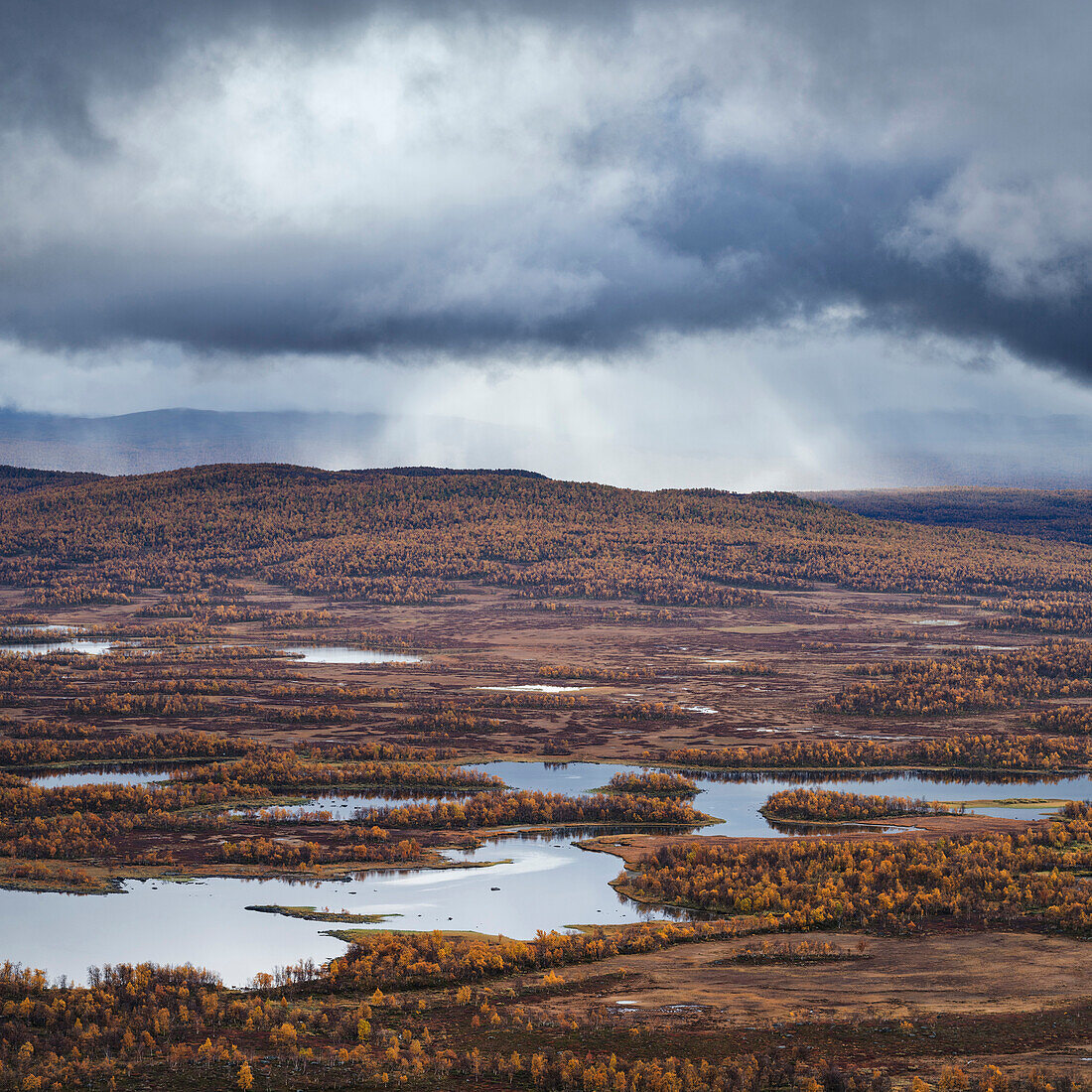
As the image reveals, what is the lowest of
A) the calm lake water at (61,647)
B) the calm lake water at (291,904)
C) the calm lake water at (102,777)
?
the calm lake water at (291,904)

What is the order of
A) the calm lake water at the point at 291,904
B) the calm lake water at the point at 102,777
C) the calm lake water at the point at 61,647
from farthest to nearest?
the calm lake water at the point at 61,647
the calm lake water at the point at 102,777
the calm lake water at the point at 291,904

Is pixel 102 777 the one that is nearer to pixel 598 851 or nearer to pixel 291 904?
pixel 291 904

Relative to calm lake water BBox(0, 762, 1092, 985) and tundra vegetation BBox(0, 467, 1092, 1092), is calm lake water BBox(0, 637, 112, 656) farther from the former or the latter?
calm lake water BBox(0, 762, 1092, 985)

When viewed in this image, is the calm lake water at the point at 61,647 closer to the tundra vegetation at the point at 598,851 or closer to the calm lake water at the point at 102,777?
the tundra vegetation at the point at 598,851

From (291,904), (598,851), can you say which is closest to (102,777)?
(291,904)

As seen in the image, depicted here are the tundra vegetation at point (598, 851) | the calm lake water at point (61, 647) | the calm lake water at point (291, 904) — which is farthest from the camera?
the calm lake water at point (61, 647)

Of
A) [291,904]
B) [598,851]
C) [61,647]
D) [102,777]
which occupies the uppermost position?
[61,647]

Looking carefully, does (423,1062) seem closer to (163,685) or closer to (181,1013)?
(181,1013)

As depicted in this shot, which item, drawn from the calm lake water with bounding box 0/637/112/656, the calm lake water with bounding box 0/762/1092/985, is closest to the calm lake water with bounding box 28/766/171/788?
the calm lake water with bounding box 0/762/1092/985

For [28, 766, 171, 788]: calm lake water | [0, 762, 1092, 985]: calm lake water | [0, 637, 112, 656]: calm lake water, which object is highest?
[0, 637, 112, 656]: calm lake water

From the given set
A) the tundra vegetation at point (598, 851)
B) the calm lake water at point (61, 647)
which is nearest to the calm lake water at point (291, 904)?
the tundra vegetation at point (598, 851)
